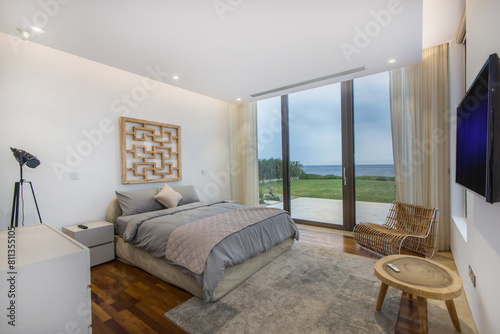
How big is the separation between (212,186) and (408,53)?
432cm

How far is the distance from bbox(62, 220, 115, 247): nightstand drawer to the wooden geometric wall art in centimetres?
83

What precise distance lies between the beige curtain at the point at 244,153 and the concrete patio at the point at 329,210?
0.68 metres

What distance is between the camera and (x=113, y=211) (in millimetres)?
3514

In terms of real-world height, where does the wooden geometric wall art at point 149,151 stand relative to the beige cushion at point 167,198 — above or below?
above

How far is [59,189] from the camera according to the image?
3.08 m

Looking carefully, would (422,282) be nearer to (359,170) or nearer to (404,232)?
(404,232)

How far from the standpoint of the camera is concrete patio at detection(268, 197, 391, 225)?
13.6ft

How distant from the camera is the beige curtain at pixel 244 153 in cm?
551

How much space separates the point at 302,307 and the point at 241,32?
9.65 ft

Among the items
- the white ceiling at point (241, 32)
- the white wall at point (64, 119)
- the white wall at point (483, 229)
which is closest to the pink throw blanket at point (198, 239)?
the white wall at point (64, 119)

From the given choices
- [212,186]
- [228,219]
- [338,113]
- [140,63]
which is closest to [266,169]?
[212,186]

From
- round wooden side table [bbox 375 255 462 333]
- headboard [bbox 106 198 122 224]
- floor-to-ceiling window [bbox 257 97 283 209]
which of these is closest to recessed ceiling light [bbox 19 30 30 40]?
headboard [bbox 106 198 122 224]

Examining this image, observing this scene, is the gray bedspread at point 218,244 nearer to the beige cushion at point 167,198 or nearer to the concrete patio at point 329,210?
the beige cushion at point 167,198

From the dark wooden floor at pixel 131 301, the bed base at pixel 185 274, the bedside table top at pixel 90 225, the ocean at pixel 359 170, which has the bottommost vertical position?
the dark wooden floor at pixel 131 301
